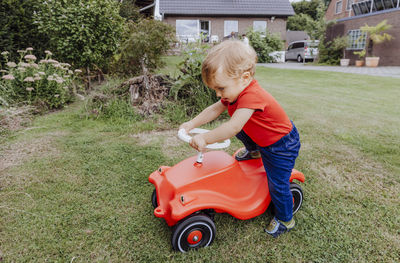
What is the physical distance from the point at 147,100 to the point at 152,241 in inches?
108

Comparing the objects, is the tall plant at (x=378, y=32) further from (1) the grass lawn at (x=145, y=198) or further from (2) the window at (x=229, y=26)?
(1) the grass lawn at (x=145, y=198)

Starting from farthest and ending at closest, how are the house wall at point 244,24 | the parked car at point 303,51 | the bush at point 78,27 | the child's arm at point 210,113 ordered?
the house wall at point 244,24, the parked car at point 303,51, the bush at point 78,27, the child's arm at point 210,113

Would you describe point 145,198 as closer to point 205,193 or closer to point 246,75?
point 205,193

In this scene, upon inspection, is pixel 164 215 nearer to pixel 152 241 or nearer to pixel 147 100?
pixel 152 241

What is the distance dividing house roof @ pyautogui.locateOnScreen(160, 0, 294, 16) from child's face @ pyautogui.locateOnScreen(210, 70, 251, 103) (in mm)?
19600

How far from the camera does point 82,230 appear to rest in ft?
5.84

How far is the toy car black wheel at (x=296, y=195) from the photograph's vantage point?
1.94m

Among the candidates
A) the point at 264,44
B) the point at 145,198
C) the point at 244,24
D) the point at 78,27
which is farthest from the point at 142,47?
the point at 244,24

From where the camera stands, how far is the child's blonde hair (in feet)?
4.74

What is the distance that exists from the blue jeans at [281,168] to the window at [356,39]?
16561 mm

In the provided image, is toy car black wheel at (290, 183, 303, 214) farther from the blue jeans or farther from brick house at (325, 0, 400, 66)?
brick house at (325, 0, 400, 66)

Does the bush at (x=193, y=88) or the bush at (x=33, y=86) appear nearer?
the bush at (x=193, y=88)

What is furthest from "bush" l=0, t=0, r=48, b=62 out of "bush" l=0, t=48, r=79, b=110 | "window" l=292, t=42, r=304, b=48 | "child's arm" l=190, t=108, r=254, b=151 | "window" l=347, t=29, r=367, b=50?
"window" l=292, t=42, r=304, b=48

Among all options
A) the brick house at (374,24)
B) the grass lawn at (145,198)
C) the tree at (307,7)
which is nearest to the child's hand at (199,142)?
the grass lawn at (145,198)
